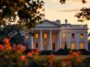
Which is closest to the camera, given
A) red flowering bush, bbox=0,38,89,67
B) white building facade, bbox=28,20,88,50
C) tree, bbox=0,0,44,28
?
red flowering bush, bbox=0,38,89,67

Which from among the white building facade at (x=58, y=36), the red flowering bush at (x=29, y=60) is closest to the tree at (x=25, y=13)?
the red flowering bush at (x=29, y=60)

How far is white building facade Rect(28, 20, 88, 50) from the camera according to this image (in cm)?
13038

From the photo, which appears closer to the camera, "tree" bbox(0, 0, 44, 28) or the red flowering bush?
the red flowering bush

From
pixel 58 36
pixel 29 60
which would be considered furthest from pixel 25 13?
pixel 58 36

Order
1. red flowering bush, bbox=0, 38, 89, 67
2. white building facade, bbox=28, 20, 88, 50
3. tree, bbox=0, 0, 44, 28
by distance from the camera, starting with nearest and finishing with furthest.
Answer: red flowering bush, bbox=0, 38, 89, 67, tree, bbox=0, 0, 44, 28, white building facade, bbox=28, 20, 88, 50

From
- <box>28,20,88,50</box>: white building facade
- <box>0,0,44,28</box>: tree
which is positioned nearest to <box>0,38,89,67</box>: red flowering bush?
<box>0,0,44,28</box>: tree

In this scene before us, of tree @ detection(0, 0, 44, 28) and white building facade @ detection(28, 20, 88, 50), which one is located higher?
tree @ detection(0, 0, 44, 28)

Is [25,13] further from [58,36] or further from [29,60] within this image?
[58,36]

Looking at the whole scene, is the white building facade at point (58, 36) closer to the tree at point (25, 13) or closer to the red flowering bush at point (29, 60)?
the tree at point (25, 13)

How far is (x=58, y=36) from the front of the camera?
433 ft

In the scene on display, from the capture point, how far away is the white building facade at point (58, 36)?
5133 inches

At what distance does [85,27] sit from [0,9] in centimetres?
10631

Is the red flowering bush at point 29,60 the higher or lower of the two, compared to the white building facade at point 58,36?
higher

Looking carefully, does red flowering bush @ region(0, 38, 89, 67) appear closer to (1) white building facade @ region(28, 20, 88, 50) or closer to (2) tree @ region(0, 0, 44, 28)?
(2) tree @ region(0, 0, 44, 28)
